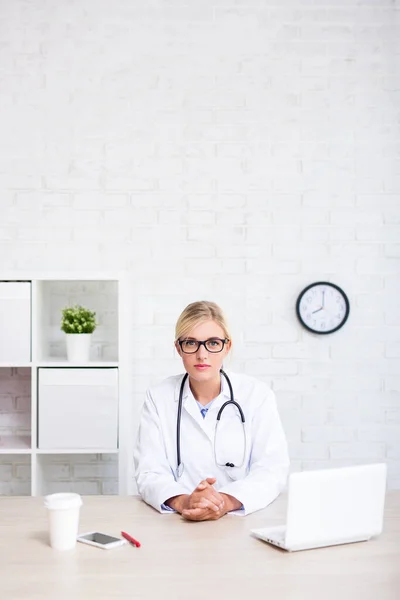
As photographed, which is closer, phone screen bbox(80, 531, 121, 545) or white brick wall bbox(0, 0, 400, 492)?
phone screen bbox(80, 531, 121, 545)

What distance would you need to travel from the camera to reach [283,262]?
3.62 metres

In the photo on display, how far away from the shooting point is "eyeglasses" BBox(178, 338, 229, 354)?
7.86 feet

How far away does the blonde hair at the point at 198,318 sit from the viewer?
2.42 m

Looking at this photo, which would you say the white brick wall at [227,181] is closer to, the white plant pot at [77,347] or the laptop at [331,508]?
the white plant pot at [77,347]

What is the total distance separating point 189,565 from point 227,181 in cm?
237

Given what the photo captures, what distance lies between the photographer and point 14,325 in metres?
3.28

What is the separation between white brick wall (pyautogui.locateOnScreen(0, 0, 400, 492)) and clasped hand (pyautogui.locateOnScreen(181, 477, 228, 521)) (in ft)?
5.32

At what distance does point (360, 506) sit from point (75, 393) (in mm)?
1831

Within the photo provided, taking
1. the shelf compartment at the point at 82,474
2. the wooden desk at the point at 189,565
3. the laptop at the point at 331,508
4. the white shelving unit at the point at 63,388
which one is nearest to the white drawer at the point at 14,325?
the white shelving unit at the point at 63,388

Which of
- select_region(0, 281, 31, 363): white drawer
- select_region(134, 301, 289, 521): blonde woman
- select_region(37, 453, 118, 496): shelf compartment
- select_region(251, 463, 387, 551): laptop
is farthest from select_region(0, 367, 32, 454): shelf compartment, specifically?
select_region(251, 463, 387, 551): laptop

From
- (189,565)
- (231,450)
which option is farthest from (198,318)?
(189,565)

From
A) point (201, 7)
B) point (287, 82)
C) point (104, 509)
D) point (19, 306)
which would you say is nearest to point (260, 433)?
point (104, 509)

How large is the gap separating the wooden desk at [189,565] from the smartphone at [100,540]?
2 cm

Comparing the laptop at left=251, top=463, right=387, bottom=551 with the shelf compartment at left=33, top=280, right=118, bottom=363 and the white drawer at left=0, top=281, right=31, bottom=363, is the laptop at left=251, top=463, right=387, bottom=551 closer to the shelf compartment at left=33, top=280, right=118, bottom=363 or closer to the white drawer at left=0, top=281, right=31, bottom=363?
the white drawer at left=0, top=281, right=31, bottom=363
